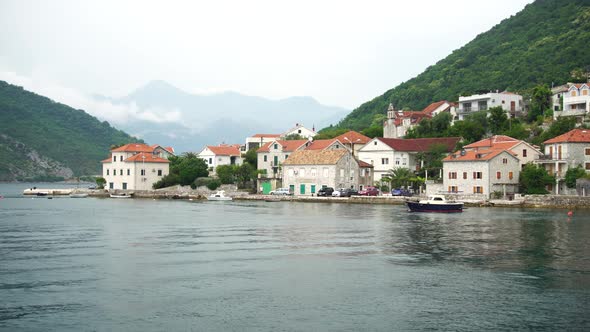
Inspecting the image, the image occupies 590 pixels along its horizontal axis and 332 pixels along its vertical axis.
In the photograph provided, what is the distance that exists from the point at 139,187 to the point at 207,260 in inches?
2406

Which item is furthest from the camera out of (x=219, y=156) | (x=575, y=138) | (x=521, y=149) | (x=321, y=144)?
(x=219, y=156)

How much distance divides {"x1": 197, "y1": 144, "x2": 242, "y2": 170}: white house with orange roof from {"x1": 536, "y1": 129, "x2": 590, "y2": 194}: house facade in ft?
159

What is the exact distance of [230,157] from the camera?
320 ft

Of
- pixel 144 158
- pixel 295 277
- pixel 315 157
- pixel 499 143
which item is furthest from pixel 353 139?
pixel 295 277

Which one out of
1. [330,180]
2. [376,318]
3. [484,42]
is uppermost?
[484,42]

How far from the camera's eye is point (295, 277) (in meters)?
24.3

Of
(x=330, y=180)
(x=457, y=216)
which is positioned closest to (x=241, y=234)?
(x=457, y=216)

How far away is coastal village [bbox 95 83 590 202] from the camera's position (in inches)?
2454

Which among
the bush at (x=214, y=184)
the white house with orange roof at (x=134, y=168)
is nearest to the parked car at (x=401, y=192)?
→ the bush at (x=214, y=184)

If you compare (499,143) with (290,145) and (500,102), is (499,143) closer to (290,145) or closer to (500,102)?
(500,102)

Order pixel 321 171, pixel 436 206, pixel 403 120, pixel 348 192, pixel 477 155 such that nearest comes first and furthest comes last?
pixel 436 206 → pixel 477 155 → pixel 348 192 → pixel 321 171 → pixel 403 120

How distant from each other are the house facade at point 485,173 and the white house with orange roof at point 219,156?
134ft

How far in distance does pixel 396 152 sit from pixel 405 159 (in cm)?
153

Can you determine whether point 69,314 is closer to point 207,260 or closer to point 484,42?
point 207,260
